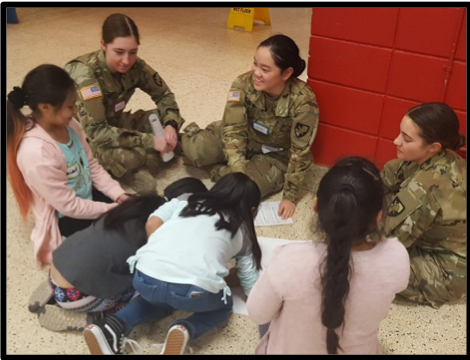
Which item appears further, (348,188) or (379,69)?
(379,69)

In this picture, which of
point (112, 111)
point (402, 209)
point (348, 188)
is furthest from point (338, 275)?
point (112, 111)

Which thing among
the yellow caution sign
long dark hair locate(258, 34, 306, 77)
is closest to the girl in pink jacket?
long dark hair locate(258, 34, 306, 77)

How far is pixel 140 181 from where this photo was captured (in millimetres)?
2428

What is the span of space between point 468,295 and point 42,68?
1713 millimetres

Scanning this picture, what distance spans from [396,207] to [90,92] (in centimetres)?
140

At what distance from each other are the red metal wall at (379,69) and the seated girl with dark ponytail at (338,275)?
1.09 m

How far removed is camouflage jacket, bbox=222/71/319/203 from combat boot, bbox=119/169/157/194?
379mm

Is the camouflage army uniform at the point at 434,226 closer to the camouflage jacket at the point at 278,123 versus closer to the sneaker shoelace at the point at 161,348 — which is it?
the camouflage jacket at the point at 278,123

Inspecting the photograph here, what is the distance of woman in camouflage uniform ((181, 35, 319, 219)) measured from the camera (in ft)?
7.11

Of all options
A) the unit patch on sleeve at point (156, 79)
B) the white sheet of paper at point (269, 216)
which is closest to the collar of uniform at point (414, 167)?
the white sheet of paper at point (269, 216)

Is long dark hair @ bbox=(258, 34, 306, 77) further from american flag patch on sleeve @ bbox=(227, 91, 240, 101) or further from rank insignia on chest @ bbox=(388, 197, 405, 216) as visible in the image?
rank insignia on chest @ bbox=(388, 197, 405, 216)

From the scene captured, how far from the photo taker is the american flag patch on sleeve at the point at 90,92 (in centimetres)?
228

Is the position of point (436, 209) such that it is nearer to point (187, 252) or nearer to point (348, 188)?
point (348, 188)

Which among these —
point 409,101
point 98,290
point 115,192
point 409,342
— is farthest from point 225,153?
point 409,342
